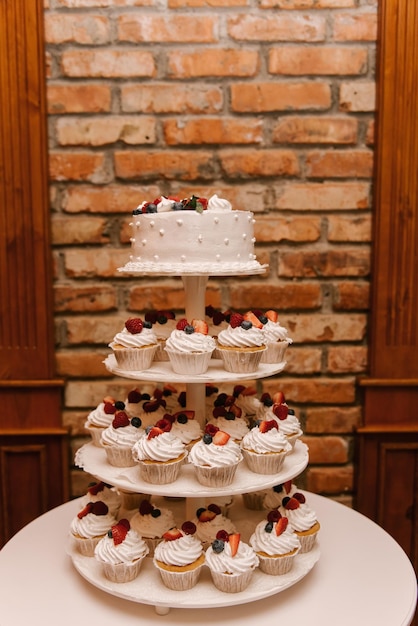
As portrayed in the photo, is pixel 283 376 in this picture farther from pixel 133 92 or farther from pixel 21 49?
pixel 21 49

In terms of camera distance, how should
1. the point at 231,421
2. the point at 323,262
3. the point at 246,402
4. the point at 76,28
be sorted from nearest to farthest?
the point at 231,421, the point at 246,402, the point at 76,28, the point at 323,262

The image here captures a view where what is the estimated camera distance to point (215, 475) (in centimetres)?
130

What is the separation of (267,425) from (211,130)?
1.00 metres

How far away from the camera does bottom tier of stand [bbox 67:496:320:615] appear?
1.26 meters

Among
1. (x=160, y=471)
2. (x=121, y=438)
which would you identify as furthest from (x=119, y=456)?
(x=160, y=471)

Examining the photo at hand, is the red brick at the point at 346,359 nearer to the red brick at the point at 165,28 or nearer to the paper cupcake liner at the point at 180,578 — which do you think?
the paper cupcake liner at the point at 180,578

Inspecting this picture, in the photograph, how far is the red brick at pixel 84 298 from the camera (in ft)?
6.54

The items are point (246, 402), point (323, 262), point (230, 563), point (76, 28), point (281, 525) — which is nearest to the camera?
point (230, 563)

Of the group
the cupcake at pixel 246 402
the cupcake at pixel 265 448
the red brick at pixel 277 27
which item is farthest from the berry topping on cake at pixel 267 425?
the red brick at pixel 277 27

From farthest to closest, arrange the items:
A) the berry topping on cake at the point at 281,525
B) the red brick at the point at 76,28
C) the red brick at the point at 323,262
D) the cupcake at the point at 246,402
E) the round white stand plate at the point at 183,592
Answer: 1. the red brick at the point at 323,262
2. the red brick at the point at 76,28
3. the cupcake at the point at 246,402
4. the berry topping on cake at the point at 281,525
5. the round white stand plate at the point at 183,592

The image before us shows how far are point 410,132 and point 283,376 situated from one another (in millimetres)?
875

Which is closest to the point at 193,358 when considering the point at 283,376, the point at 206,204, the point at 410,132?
the point at 206,204

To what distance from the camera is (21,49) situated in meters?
1.89

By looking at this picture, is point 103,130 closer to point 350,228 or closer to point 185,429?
point 350,228
